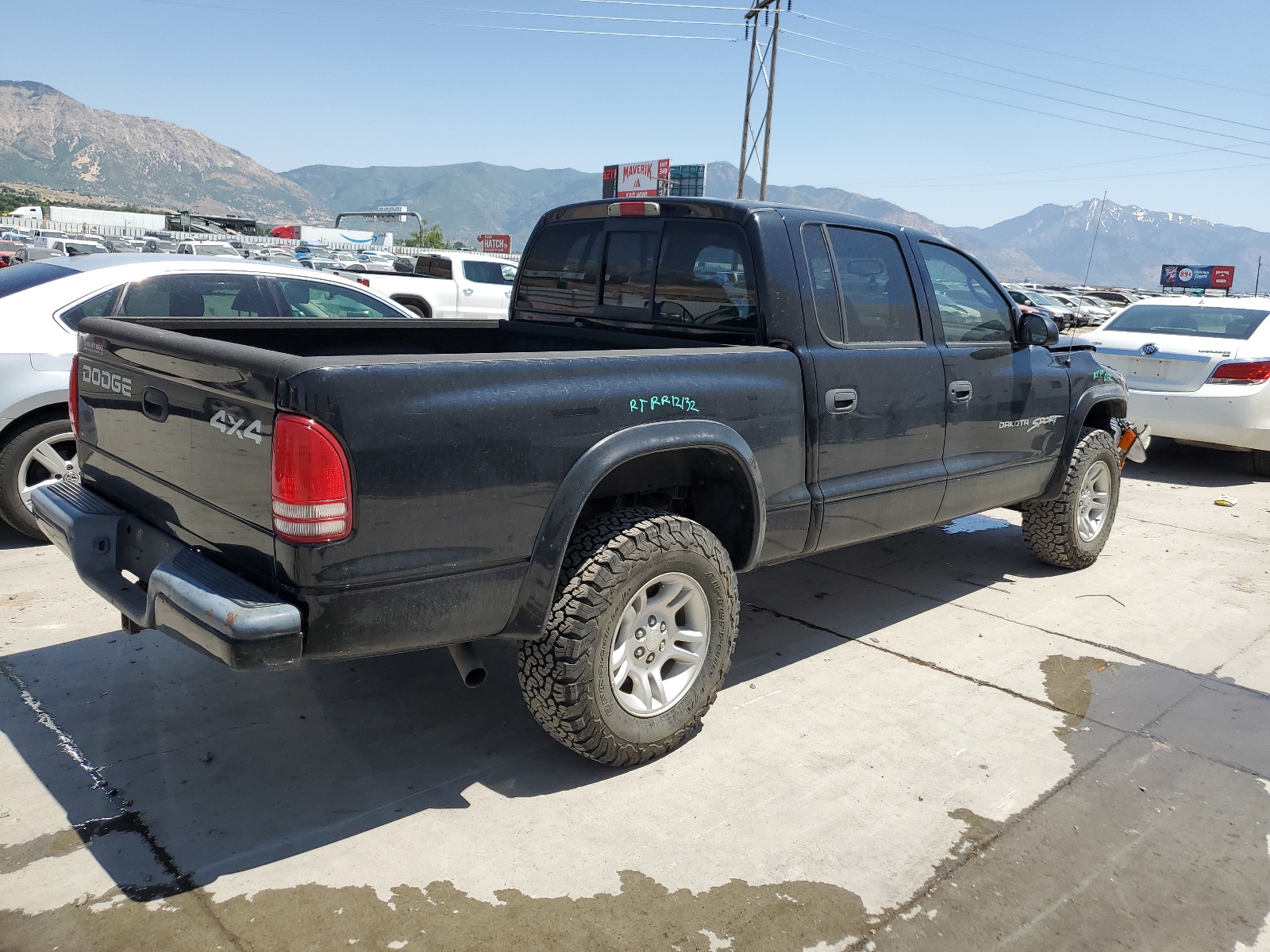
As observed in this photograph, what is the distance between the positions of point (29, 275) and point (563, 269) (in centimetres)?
325

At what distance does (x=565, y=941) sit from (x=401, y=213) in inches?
2290

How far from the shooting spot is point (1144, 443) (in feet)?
21.5

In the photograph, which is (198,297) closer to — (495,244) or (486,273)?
(486,273)

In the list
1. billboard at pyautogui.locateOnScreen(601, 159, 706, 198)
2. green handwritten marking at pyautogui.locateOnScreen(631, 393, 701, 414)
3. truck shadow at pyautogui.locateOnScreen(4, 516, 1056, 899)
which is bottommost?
truck shadow at pyautogui.locateOnScreen(4, 516, 1056, 899)

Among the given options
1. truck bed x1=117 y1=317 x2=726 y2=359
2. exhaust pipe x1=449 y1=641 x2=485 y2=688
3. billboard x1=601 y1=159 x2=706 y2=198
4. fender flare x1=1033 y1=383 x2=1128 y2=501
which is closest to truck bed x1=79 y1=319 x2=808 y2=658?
exhaust pipe x1=449 y1=641 x2=485 y2=688

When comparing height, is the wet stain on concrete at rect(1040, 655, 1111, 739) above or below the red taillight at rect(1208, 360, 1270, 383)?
below

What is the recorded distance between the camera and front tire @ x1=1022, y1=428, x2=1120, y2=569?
5598mm

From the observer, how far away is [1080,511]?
5789mm

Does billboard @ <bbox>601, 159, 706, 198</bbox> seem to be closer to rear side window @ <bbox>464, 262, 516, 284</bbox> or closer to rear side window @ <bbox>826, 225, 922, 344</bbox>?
rear side window @ <bbox>464, 262, 516, 284</bbox>

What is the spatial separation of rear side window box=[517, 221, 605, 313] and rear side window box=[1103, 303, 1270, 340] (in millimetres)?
6898

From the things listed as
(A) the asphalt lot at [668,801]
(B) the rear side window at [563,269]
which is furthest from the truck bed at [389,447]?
(B) the rear side window at [563,269]

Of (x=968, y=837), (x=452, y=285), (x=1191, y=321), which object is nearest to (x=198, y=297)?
(x=968, y=837)

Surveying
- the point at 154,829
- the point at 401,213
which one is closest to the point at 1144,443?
the point at 154,829

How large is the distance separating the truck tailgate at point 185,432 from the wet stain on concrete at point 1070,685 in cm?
312
